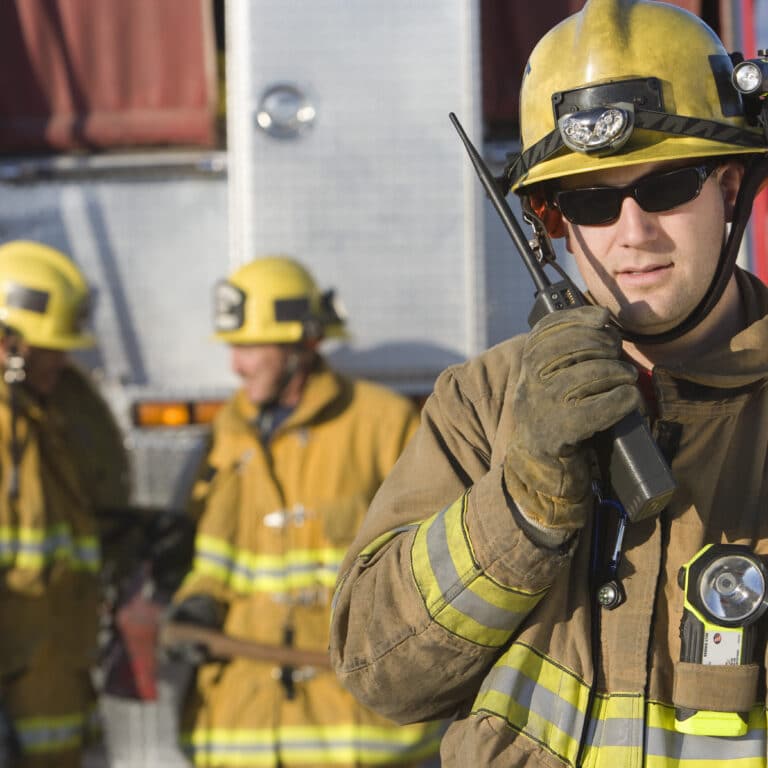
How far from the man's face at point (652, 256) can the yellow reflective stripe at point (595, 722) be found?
47 cm

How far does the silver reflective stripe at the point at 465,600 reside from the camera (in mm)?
1760

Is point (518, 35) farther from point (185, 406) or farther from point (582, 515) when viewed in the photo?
point (582, 515)

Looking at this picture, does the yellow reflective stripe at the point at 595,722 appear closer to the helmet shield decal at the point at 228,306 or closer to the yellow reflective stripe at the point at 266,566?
the yellow reflective stripe at the point at 266,566

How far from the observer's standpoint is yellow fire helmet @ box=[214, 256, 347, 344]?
160 inches

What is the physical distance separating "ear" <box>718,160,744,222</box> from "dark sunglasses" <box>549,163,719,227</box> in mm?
81

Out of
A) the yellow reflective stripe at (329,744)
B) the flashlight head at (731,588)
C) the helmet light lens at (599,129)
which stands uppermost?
the helmet light lens at (599,129)

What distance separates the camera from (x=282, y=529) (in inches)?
163

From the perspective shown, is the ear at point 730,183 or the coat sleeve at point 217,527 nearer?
the ear at point 730,183

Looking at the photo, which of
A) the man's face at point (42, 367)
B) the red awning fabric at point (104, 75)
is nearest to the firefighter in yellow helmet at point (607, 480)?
the red awning fabric at point (104, 75)

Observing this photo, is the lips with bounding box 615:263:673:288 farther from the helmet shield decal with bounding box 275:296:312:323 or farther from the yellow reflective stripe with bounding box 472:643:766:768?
the helmet shield decal with bounding box 275:296:312:323

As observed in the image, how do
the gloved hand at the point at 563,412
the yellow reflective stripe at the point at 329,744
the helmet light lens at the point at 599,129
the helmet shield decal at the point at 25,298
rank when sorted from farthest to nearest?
1. the helmet shield decal at the point at 25,298
2. the yellow reflective stripe at the point at 329,744
3. the helmet light lens at the point at 599,129
4. the gloved hand at the point at 563,412

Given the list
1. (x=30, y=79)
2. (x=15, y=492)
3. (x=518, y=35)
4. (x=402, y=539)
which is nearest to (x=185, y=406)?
(x=15, y=492)

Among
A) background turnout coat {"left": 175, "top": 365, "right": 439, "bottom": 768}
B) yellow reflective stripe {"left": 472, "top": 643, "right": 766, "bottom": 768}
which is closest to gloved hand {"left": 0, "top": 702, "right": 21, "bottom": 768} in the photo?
background turnout coat {"left": 175, "top": 365, "right": 439, "bottom": 768}

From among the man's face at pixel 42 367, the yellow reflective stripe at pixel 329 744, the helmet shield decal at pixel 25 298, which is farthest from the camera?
the man's face at pixel 42 367
